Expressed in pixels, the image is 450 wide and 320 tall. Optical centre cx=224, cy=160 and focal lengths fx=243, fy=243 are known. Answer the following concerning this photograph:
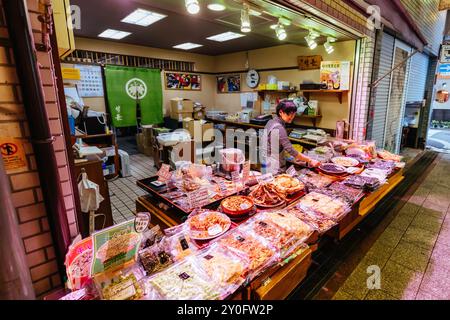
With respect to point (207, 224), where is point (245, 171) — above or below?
above

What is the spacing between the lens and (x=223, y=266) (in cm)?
147

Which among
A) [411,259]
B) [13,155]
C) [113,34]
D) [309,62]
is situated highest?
[113,34]

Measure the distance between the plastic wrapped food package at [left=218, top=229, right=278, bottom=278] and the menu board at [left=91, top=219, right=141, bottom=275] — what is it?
58 centimetres

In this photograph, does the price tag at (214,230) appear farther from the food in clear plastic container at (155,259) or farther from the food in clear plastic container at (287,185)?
the food in clear plastic container at (287,185)

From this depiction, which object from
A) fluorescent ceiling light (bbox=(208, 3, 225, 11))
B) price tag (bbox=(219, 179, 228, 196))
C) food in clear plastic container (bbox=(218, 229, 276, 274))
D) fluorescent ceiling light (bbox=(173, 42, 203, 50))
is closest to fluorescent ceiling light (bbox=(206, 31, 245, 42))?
fluorescent ceiling light (bbox=(173, 42, 203, 50))

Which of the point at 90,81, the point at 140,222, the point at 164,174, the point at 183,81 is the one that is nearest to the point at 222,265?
the point at 140,222

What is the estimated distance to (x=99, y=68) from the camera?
689cm

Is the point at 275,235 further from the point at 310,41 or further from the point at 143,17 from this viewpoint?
the point at 143,17

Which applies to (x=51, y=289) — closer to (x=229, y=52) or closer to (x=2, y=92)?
(x=2, y=92)

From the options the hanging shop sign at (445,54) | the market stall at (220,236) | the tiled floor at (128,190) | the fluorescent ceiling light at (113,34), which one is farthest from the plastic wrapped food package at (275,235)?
the hanging shop sign at (445,54)

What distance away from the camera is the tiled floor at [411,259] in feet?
7.68

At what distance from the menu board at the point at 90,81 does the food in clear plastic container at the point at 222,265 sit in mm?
6829

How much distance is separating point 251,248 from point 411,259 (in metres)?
2.35

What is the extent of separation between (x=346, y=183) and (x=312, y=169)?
2.10 ft
